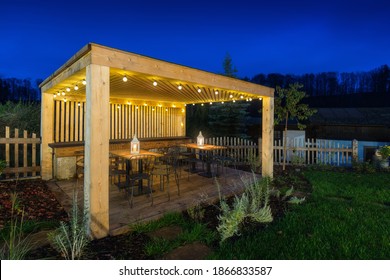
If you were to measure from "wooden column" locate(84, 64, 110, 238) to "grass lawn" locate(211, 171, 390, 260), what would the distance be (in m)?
1.71

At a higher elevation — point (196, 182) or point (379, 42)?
point (379, 42)

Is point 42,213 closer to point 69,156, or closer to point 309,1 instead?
point 69,156

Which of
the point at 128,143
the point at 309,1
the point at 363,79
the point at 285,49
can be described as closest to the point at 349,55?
the point at 285,49

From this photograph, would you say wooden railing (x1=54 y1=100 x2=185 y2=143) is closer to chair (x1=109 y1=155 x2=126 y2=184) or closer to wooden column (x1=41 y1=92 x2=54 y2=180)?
wooden column (x1=41 y1=92 x2=54 y2=180)

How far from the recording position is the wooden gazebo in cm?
312

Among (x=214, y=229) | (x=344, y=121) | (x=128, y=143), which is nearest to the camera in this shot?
(x=214, y=229)

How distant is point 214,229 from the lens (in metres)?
3.54

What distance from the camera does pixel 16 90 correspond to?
69.3 feet

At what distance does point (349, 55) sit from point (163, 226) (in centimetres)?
9322

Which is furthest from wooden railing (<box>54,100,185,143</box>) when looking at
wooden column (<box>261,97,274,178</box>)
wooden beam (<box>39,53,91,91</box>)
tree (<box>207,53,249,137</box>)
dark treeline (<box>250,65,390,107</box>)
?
dark treeline (<box>250,65,390,107</box>)

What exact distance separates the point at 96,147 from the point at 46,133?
4.57m

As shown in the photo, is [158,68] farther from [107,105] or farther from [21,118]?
[21,118]

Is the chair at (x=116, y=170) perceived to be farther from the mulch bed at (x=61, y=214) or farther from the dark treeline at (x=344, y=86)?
the dark treeline at (x=344, y=86)

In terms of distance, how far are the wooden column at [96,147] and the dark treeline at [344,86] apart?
103ft
